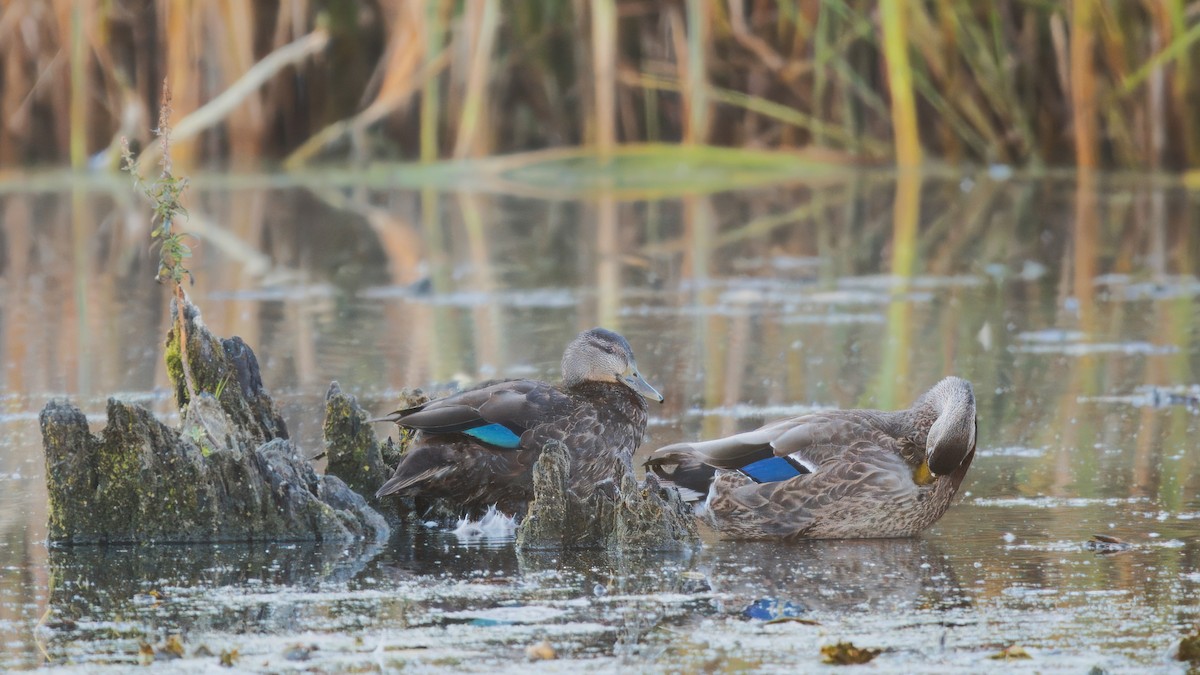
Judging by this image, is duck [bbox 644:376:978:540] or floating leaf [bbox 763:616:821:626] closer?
floating leaf [bbox 763:616:821:626]

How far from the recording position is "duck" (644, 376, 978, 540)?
514 cm

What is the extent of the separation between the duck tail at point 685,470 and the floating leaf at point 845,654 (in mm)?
1537

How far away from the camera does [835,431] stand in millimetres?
5332

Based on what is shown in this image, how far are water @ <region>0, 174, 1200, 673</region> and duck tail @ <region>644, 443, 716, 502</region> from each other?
0.33m

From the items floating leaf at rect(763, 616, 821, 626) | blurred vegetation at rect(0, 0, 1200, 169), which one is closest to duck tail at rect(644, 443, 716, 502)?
floating leaf at rect(763, 616, 821, 626)

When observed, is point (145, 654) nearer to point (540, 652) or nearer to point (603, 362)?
point (540, 652)

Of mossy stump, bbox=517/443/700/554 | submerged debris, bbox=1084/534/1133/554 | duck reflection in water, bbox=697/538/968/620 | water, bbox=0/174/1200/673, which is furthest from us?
mossy stump, bbox=517/443/700/554

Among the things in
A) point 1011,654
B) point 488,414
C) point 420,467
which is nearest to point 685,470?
point 488,414

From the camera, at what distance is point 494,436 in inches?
202

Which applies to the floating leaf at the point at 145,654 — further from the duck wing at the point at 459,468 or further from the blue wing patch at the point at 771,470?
the blue wing patch at the point at 771,470

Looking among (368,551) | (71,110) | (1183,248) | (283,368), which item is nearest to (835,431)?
(368,551)

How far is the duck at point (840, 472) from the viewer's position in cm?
514

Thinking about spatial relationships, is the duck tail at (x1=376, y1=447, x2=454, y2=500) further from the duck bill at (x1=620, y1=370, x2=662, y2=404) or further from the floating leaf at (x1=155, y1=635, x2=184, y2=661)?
the floating leaf at (x1=155, y1=635, x2=184, y2=661)

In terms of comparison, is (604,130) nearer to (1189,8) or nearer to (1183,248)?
(1189,8)
